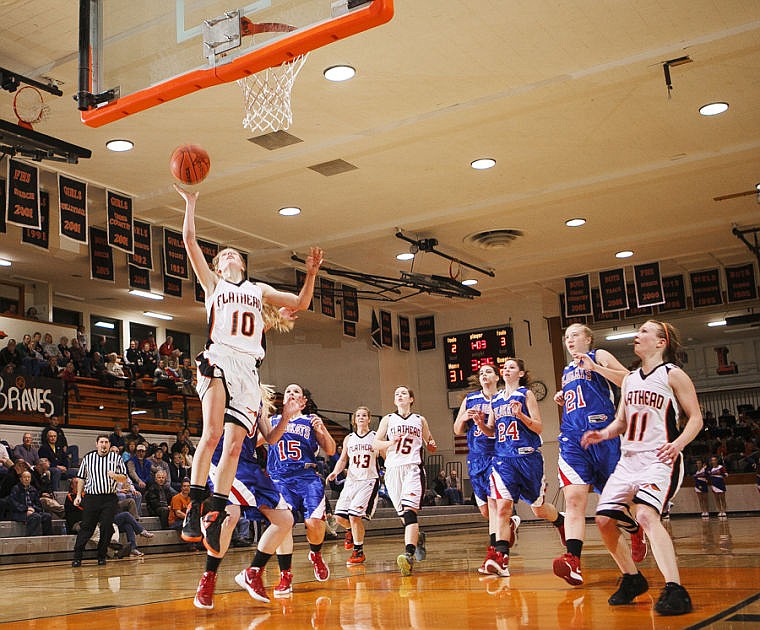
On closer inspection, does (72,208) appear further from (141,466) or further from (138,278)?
(141,466)

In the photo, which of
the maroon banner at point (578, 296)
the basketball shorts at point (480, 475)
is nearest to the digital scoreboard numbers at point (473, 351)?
the maroon banner at point (578, 296)

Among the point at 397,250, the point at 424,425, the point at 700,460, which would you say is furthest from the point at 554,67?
the point at 700,460

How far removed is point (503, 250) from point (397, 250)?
2.26 m

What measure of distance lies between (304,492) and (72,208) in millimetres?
6199

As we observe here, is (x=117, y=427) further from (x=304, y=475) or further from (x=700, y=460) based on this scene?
(x=700, y=460)

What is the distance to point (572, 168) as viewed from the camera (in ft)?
42.5

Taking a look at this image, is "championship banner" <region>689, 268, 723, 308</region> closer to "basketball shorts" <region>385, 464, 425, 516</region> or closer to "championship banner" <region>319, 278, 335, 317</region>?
"championship banner" <region>319, 278, 335, 317</region>

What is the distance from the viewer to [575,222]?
623 inches

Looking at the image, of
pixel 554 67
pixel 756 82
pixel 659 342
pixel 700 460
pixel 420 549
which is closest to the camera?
pixel 659 342

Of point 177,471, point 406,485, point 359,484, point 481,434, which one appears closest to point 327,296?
point 177,471

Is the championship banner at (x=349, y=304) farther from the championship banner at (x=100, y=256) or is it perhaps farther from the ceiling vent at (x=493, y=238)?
the championship banner at (x=100, y=256)

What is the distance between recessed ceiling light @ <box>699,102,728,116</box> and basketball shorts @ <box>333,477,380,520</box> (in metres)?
6.51

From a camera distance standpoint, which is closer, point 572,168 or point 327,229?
point 572,168

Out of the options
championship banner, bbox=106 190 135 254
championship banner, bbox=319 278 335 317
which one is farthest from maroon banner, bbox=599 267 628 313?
championship banner, bbox=106 190 135 254
